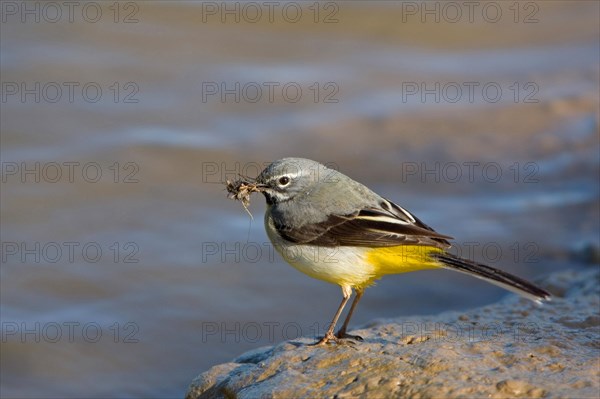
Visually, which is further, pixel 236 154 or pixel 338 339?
pixel 236 154

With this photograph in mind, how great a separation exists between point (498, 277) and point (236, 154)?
6.27 meters

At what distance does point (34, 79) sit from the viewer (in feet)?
42.1

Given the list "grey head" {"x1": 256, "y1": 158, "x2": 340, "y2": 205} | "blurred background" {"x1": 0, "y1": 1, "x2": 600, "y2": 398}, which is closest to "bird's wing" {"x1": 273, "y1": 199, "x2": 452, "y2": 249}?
"grey head" {"x1": 256, "y1": 158, "x2": 340, "y2": 205}

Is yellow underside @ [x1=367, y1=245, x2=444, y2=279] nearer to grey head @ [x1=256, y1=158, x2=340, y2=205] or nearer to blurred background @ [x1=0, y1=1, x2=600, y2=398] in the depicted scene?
grey head @ [x1=256, y1=158, x2=340, y2=205]

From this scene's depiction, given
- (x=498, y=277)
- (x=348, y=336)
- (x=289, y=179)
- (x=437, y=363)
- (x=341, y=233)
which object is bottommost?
(x=348, y=336)

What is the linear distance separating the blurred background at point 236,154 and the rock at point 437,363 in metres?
2.28

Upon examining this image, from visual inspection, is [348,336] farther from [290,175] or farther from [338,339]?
[290,175]

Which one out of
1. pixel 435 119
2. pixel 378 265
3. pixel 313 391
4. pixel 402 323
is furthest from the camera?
pixel 435 119

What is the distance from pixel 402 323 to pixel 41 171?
6.07 m

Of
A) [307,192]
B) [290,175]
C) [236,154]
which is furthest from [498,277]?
[236,154]

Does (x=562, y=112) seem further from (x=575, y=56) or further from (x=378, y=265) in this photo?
(x=378, y=265)

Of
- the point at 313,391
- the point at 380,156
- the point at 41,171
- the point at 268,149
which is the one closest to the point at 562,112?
the point at 380,156

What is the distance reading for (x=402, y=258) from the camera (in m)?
6.30

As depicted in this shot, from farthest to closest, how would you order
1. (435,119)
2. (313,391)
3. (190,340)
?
(435,119)
(190,340)
(313,391)
